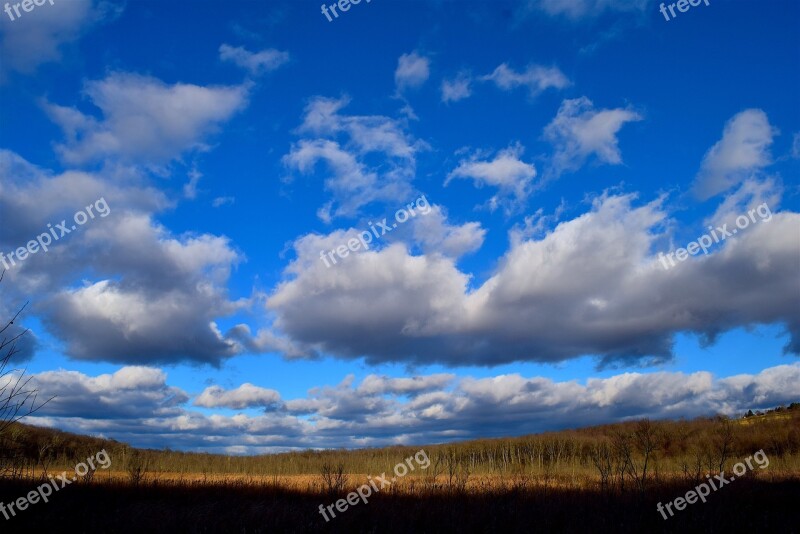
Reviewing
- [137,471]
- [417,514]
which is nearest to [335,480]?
[137,471]

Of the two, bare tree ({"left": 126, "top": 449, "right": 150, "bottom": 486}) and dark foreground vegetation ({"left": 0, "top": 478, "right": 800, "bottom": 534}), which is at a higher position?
bare tree ({"left": 126, "top": 449, "right": 150, "bottom": 486})

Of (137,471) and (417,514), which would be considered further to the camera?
(137,471)

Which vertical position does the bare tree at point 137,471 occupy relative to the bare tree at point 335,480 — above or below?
above

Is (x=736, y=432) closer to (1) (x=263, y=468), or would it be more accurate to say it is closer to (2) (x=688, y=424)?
(2) (x=688, y=424)

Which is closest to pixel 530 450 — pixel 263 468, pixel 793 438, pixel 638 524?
pixel 793 438

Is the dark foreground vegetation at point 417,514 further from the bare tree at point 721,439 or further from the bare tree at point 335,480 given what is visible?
the bare tree at point 721,439

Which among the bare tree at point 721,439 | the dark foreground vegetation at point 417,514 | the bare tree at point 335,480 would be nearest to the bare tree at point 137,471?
the dark foreground vegetation at point 417,514

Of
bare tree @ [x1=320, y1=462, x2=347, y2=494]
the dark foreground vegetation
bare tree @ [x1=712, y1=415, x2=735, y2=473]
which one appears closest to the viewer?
the dark foreground vegetation

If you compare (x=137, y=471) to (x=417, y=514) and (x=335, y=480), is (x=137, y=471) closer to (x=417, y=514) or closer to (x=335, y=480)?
(x=335, y=480)

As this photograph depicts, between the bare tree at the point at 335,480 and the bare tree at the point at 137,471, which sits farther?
the bare tree at the point at 137,471

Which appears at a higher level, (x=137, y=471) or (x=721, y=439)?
(x=137, y=471)

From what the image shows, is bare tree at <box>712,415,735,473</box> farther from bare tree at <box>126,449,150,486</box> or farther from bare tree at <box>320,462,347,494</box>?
bare tree at <box>126,449,150,486</box>

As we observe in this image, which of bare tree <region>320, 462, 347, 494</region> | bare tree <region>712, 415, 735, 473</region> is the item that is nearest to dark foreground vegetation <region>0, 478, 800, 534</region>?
bare tree <region>320, 462, 347, 494</region>

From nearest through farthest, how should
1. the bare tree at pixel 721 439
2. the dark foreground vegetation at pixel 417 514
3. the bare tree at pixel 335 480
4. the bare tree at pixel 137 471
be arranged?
1. the dark foreground vegetation at pixel 417 514
2. the bare tree at pixel 335 480
3. the bare tree at pixel 137 471
4. the bare tree at pixel 721 439
